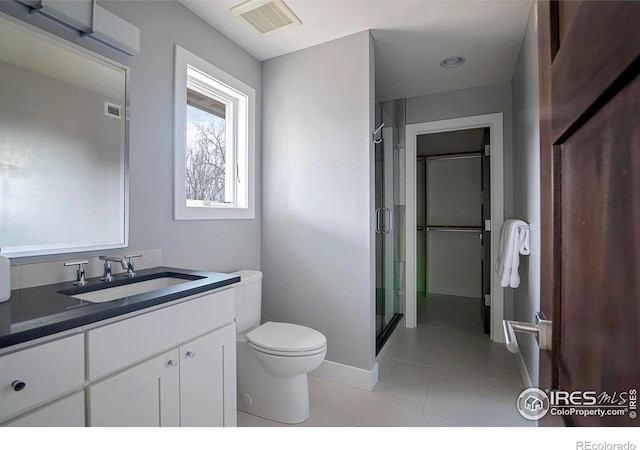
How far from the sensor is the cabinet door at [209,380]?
1.24 m

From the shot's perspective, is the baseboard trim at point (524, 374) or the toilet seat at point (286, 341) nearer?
the toilet seat at point (286, 341)

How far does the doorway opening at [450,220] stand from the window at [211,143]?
2.81 meters

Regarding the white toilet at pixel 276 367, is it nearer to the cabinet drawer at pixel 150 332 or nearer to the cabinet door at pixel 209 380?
the cabinet door at pixel 209 380

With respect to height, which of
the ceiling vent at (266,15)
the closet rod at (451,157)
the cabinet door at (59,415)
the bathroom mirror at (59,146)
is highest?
the ceiling vent at (266,15)

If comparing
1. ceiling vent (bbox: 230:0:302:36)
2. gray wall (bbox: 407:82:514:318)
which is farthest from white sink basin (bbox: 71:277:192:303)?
gray wall (bbox: 407:82:514:318)

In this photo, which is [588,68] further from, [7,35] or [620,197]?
[7,35]

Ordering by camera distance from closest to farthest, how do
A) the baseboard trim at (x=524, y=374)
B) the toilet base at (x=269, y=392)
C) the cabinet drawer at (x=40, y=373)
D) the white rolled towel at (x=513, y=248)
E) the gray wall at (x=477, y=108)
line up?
the cabinet drawer at (x=40, y=373) → the toilet base at (x=269, y=392) → the baseboard trim at (x=524, y=374) → the white rolled towel at (x=513, y=248) → the gray wall at (x=477, y=108)

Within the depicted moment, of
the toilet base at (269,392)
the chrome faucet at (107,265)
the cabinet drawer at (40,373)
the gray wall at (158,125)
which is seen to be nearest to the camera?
the cabinet drawer at (40,373)

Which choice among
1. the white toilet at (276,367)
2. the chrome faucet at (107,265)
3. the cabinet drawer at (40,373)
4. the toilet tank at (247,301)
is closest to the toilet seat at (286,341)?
the white toilet at (276,367)

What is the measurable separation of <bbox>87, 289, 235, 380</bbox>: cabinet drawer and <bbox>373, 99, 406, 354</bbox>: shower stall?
152 cm

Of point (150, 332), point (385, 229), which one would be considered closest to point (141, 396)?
point (150, 332)

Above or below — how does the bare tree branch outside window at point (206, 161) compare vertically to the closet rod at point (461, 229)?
above

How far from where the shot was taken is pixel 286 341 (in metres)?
1.73
